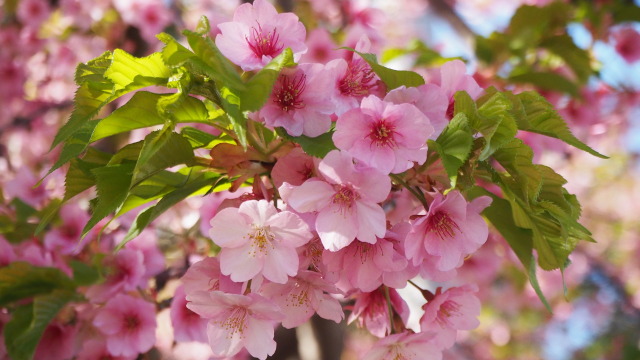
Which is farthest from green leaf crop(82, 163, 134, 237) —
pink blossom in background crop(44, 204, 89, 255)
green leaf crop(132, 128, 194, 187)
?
pink blossom in background crop(44, 204, 89, 255)

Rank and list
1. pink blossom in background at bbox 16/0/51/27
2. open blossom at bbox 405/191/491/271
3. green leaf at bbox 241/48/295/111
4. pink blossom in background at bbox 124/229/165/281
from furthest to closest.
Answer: pink blossom in background at bbox 16/0/51/27 → pink blossom in background at bbox 124/229/165/281 → open blossom at bbox 405/191/491/271 → green leaf at bbox 241/48/295/111

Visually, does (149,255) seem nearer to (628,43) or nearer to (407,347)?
(407,347)

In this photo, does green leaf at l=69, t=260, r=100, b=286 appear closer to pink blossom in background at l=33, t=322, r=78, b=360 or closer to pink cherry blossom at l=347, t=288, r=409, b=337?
pink blossom in background at l=33, t=322, r=78, b=360

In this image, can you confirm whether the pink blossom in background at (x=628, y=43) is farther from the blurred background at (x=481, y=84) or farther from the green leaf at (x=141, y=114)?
the green leaf at (x=141, y=114)

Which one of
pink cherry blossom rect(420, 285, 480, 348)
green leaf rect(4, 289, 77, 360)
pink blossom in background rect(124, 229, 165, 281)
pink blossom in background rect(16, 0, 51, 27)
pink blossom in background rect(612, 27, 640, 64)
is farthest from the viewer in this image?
pink blossom in background rect(16, 0, 51, 27)

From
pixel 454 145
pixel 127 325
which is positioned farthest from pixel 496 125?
pixel 127 325

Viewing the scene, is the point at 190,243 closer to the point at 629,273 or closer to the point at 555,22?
the point at 555,22

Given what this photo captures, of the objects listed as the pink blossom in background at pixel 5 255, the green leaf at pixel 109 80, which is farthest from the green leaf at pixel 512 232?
the pink blossom in background at pixel 5 255
